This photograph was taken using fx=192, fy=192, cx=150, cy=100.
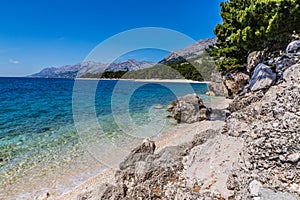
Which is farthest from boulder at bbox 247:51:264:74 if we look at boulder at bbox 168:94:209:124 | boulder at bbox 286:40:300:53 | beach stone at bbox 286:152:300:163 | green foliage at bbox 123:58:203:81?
green foliage at bbox 123:58:203:81

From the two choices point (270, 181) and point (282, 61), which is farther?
point (282, 61)

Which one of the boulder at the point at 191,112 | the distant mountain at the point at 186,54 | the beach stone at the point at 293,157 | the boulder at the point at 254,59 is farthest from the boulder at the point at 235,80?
the beach stone at the point at 293,157

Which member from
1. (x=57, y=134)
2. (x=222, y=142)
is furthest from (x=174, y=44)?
(x=57, y=134)

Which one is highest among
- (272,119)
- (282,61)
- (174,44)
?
(174,44)

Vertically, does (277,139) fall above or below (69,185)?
above

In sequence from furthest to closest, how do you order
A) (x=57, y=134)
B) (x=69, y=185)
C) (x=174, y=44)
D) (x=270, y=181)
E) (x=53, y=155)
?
(x=57, y=134)
(x=174, y=44)
(x=53, y=155)
(x=69, y=185)
(x=270, y=181)

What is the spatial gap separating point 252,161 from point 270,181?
0.41 meters

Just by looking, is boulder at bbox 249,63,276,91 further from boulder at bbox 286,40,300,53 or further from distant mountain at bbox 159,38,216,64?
distant mountain at bbox 159,38,216,64

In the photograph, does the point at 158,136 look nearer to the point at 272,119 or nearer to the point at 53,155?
the point at 53,155

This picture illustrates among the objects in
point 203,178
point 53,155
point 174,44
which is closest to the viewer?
point 203,178

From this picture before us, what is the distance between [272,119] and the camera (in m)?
3.33

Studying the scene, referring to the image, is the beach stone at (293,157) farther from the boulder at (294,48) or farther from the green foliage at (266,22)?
the green foliage at (266,22)

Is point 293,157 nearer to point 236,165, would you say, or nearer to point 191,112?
point 236,165

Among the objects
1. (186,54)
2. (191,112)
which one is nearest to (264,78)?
(191,112)
